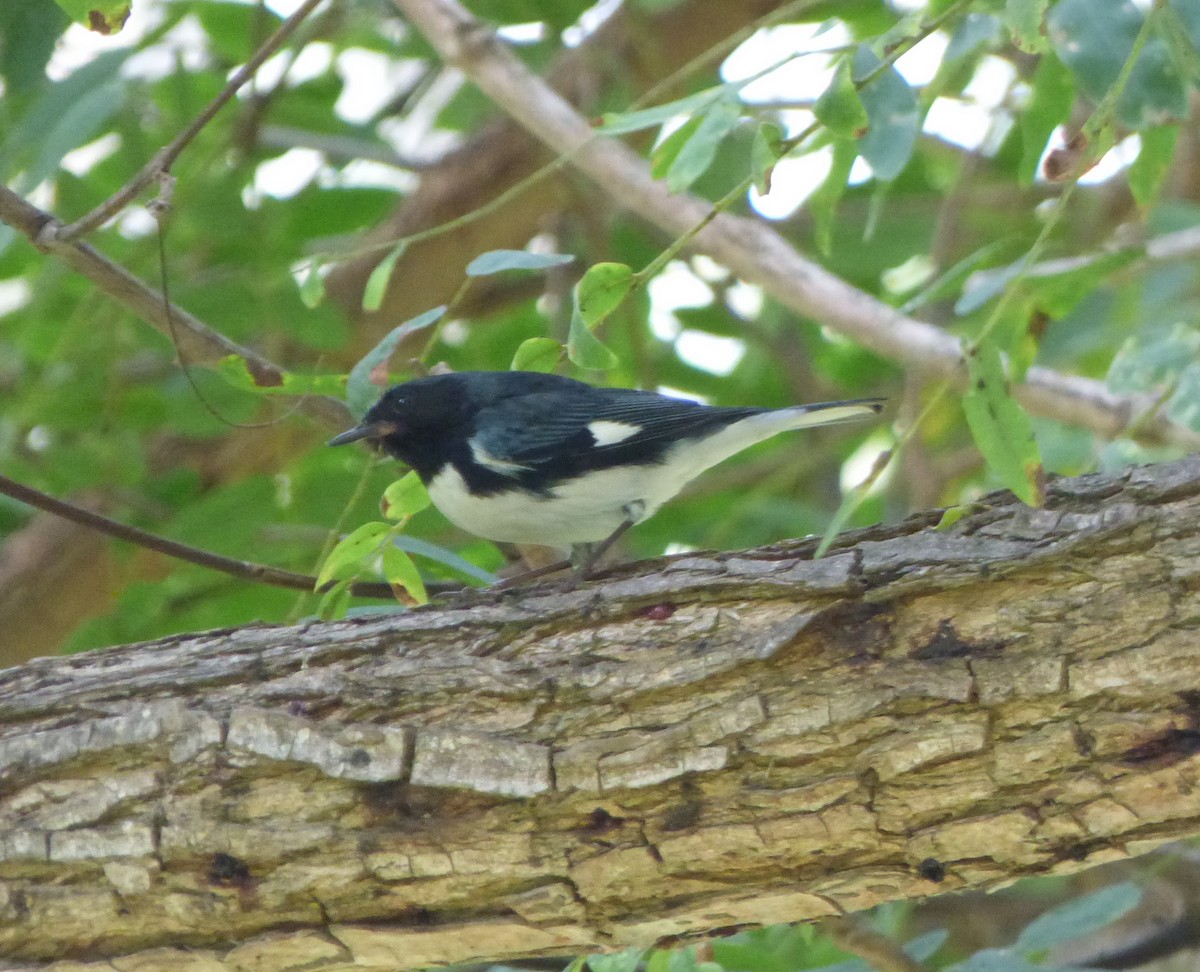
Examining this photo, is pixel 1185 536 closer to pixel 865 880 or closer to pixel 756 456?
pixel 865 880

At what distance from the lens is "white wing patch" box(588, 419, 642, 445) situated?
3648mm

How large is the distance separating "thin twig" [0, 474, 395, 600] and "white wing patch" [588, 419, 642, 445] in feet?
2.35

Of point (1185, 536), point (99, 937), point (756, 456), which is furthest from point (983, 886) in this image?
point (756, 456)

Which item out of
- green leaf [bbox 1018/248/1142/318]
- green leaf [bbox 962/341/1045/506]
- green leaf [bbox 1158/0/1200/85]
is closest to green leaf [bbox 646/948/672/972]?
green leaf [bbox 962/341/1045/506]

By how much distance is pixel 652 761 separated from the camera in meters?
2.28

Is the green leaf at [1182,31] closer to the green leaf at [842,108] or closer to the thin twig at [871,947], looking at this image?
the green leaf at [842,108]

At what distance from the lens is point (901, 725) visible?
2213mm

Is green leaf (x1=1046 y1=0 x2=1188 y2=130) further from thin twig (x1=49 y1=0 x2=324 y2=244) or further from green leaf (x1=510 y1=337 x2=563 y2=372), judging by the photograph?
thin twig (x1=49 y1=0 x2=324 y2=244)

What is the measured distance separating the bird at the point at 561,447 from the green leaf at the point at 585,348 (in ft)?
3.39

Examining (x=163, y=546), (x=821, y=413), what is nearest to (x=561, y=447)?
(x=821, y=413)

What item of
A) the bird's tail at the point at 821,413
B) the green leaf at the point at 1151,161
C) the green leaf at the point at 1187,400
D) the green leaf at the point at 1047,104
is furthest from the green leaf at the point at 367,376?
the green leaf at the point at 1187,400

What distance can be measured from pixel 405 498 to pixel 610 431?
0.91 meters

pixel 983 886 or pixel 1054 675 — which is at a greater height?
pixel 1054 675

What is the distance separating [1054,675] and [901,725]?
0.25 m
